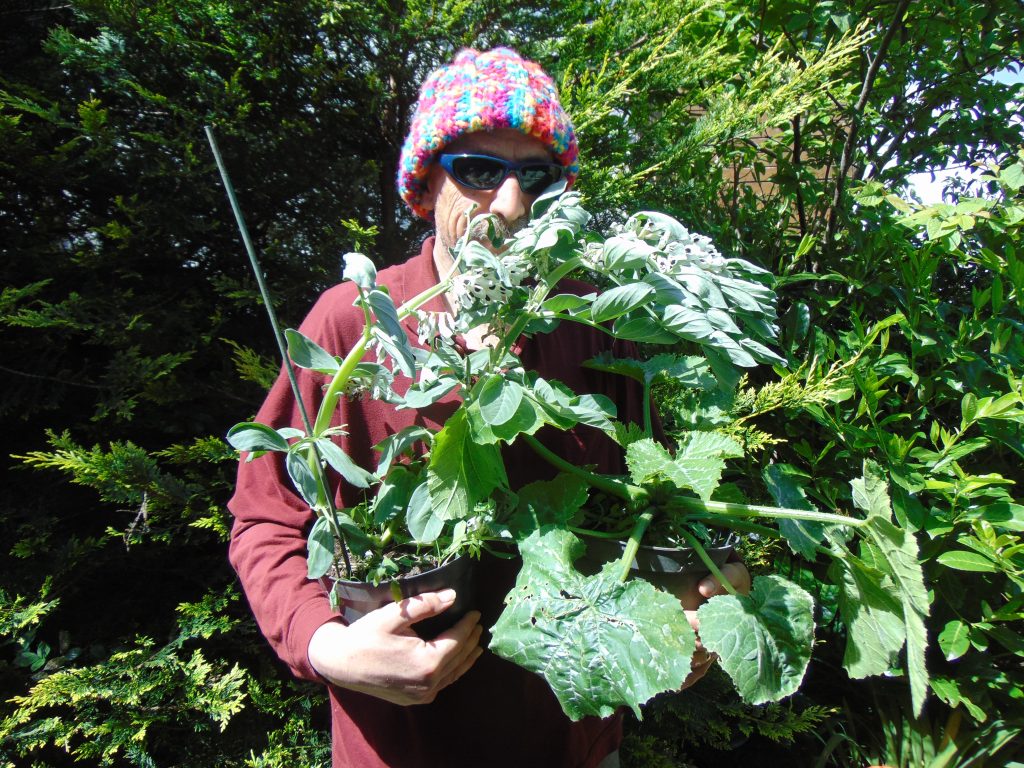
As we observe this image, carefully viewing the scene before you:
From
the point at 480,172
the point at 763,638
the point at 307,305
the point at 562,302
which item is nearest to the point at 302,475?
the point at 562,302

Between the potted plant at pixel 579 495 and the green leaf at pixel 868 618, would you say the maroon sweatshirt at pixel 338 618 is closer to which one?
the potted plant at pixel 579 495

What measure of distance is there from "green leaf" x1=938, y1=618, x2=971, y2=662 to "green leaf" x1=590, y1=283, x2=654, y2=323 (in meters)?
1.65

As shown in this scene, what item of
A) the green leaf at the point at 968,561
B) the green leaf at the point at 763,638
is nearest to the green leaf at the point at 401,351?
the green leaf at the point at 763,638

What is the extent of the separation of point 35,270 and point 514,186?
1528 mm

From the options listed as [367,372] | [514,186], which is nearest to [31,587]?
[367,372]

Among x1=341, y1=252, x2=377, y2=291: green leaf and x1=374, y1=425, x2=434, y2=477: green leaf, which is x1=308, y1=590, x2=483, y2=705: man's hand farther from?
x1=341, y1=252, x2=377, y2=291: green leaf

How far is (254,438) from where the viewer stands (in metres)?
0.65

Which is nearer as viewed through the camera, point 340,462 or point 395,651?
point 340,462

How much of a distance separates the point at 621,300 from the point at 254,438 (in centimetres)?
44

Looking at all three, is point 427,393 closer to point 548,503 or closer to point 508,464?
point 548,503

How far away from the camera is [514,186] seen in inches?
42.1

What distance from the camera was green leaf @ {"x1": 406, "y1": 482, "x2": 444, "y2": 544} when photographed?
68 centimetres

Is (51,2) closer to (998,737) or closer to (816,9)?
(816,9)

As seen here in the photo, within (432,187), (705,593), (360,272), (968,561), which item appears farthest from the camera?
(968,561)
